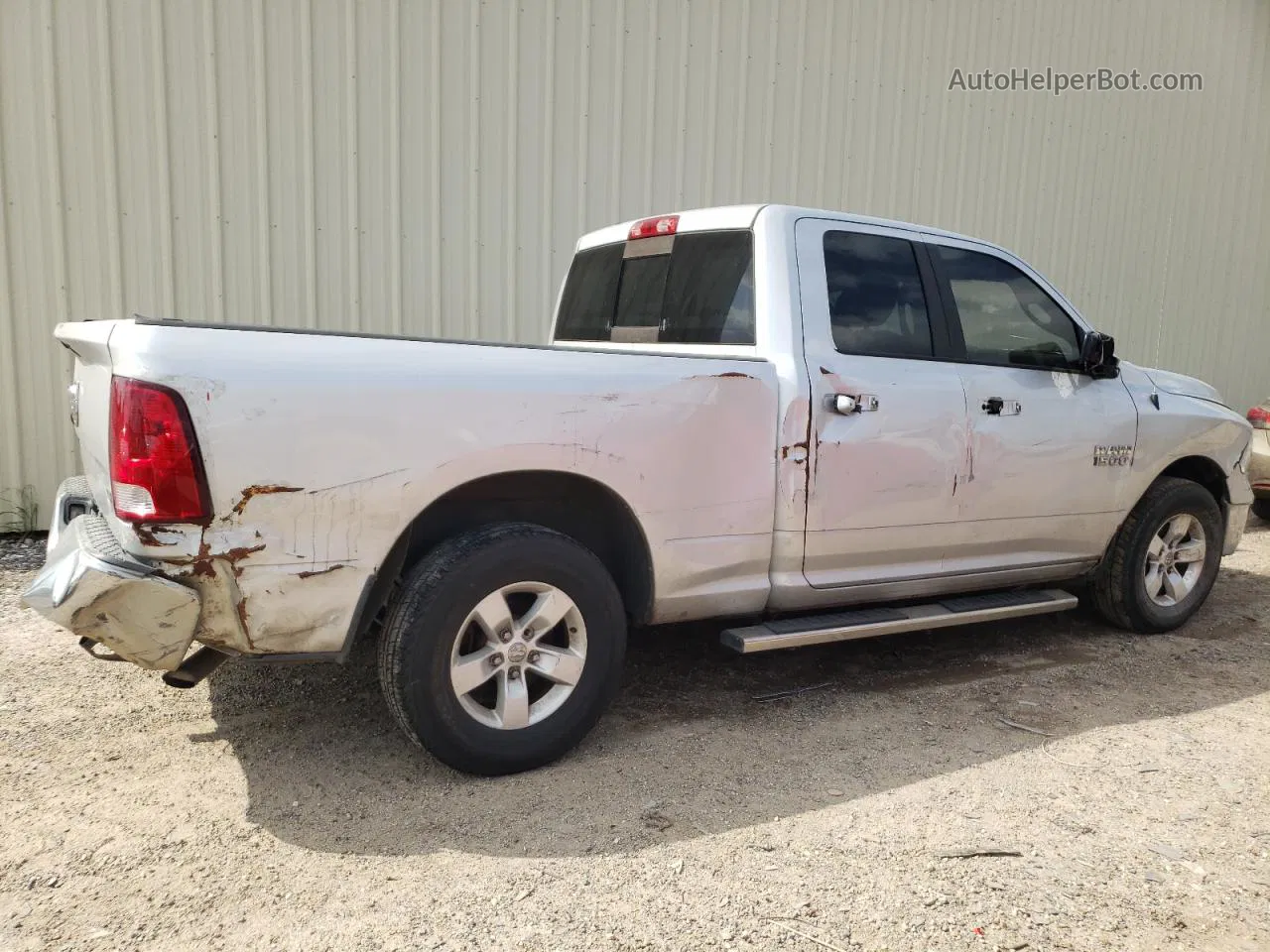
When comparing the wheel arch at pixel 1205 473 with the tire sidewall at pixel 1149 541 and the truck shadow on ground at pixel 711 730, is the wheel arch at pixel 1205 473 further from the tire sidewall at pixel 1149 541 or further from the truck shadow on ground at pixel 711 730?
the truck shadow on ground at pixel 711 730

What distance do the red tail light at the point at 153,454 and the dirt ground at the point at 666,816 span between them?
3.19ft

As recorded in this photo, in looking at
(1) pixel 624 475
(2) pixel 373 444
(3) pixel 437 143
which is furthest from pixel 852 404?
(3) pixel 437 143

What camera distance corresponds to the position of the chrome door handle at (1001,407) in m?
4.14

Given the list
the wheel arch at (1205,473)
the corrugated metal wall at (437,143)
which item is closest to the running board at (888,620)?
the wheel arch at (1205,473)

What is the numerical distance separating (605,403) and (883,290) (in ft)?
4.85

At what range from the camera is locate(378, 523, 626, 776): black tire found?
9.73 feet

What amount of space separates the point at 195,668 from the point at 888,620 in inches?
101

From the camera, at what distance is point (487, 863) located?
8.80 feet

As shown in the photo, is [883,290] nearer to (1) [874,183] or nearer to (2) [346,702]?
(2) [346,702]

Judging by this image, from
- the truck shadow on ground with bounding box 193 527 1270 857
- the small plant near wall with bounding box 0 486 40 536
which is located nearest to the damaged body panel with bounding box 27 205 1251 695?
the truck shadow on ground with bounding box 193 527 1270 857

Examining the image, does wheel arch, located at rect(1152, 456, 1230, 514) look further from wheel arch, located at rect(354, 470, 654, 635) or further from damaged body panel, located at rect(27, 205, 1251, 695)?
wheel arch, located at rect(354, 470, 654, 635)

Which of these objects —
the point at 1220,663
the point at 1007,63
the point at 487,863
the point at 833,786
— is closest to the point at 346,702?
the point at 487,863

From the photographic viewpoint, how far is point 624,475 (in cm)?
329

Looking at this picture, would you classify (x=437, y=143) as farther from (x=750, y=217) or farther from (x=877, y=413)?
(x=877, y=413)
